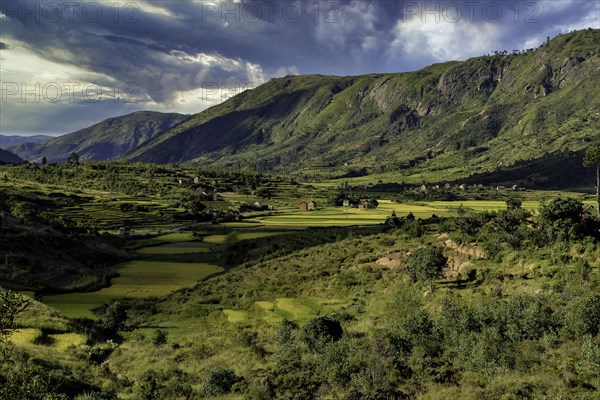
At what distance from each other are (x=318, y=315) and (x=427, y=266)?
43.9ft

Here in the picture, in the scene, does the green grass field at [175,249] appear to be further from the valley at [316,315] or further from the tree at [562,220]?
the tree at [562,220]

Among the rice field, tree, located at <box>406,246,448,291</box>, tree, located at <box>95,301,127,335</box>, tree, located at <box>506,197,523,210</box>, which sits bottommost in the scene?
the rice field

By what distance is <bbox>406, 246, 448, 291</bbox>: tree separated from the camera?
1735 inches

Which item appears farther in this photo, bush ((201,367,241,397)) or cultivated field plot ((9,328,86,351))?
cultivated field plot ((9,328,86,351))

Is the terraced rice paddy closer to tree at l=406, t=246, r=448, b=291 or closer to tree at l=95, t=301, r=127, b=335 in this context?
tree at l=95, t=301, r=127, b=335

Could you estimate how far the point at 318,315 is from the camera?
150 feet

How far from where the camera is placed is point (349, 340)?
103ft

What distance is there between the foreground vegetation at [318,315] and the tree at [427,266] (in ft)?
0.76

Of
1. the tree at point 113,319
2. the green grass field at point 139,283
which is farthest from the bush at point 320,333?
the green grass field at point 139,283

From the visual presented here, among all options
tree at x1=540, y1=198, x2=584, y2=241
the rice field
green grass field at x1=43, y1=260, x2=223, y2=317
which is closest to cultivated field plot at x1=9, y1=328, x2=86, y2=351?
the rice field

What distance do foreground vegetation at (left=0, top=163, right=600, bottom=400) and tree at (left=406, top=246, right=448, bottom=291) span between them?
23cm

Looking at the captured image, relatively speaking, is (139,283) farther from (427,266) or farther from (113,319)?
(427,266)

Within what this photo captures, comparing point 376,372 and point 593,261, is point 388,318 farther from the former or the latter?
point 593,261

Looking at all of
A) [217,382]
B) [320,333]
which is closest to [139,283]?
[320,333]
